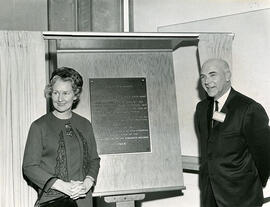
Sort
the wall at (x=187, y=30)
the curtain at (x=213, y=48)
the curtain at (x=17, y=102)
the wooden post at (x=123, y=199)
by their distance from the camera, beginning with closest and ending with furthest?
the curtain at (x=17, y=102) → the wooden post at (x=123, y=199) → the curtain at (x=213, y=48) → the wall at (x=187, y=30)

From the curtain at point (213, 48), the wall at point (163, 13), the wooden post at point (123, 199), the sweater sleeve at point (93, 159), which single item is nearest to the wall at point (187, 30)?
the wall at point (163, 13)

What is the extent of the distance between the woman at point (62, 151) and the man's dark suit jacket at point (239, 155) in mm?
742

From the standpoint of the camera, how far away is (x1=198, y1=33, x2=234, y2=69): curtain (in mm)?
2914

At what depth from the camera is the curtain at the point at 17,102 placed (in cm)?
255

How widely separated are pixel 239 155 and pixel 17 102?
1.39 metres

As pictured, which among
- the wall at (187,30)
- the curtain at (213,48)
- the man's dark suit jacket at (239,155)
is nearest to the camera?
the man's dark suit jacket at (239,155)

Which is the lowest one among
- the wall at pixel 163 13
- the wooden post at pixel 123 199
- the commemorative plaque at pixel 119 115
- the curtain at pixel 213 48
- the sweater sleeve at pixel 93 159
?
the wooden post at pixel 123 199

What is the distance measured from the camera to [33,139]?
2309mm

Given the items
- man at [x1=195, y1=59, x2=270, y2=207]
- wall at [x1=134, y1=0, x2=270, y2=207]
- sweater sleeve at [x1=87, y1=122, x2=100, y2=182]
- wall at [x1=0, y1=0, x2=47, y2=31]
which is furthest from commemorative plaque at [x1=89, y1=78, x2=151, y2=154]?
wall at [x1=0, y1=0, x2=47, y2=31]

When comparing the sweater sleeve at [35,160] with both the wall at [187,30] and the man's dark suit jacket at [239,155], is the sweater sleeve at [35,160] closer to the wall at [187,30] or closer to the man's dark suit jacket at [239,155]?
the man's dark suit jacket at [239,155]

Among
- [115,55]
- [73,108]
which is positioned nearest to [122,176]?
[73,108]

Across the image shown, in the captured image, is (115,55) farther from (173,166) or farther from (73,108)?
(173,166)

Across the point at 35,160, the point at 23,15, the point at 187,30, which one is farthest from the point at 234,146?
the point at 23,15

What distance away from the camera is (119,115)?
2.80m
